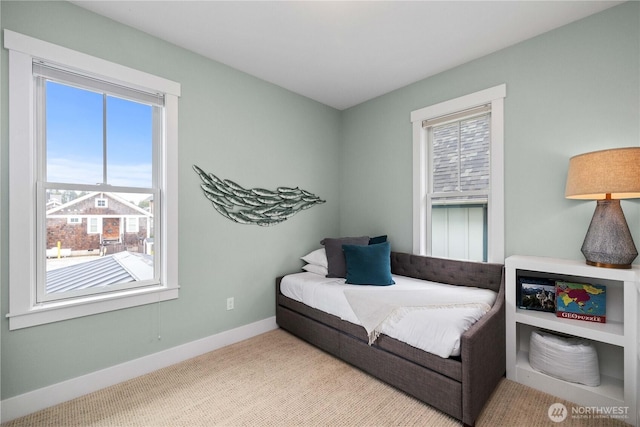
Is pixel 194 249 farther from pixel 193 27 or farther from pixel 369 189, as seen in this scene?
pixel 369 189

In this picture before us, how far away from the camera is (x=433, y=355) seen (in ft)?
5.76

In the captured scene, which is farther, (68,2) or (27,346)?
(68,2)

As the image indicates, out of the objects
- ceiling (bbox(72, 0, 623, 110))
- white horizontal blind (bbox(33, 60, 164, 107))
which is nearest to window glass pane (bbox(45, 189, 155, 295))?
white horizontal blind (bbox(33, 60, 164, 107))

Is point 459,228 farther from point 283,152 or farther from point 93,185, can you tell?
point 93,185

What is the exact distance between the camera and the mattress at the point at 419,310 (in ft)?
5.66

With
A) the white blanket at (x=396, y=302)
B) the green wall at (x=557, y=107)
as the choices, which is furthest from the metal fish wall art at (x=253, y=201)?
the green wall at (x=557, y=107)

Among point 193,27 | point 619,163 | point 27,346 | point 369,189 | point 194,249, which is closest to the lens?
point 619,163

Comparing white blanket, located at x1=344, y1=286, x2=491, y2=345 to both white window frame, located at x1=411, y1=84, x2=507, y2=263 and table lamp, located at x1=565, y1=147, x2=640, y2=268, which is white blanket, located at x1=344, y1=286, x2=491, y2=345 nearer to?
white window frame, located at x1=411, y1=84, x2=507, y2=263

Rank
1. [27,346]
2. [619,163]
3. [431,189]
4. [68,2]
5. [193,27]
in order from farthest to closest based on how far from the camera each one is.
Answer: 1. [431,189]
2. [193,27]
3. [68,2]
4. [27,346]
5. [619,163]

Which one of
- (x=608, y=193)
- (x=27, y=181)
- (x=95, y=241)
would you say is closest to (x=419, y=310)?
(x=608, y=193)

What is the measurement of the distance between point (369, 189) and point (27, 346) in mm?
3149

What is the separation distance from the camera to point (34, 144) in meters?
1.79

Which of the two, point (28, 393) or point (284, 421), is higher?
point (28, 393)

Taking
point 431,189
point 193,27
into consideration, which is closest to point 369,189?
point 431,189
